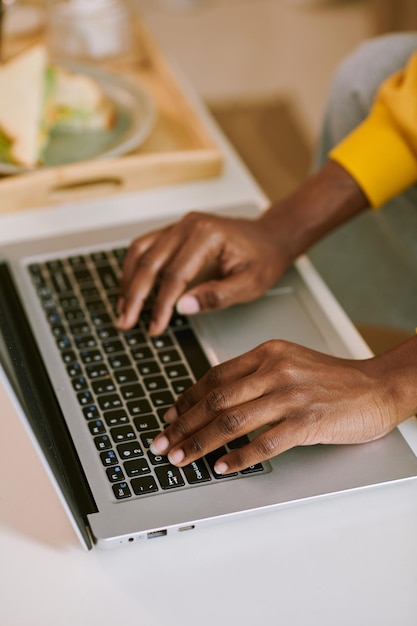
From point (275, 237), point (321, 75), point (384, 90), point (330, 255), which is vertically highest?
point (384, 90)

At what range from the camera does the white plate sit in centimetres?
118

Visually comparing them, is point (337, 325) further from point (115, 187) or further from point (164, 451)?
point (115, 187)

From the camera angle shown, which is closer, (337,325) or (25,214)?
(337,325)

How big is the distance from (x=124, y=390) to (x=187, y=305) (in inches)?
5.0

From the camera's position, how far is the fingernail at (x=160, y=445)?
73cm

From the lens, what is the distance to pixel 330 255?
1.39 m

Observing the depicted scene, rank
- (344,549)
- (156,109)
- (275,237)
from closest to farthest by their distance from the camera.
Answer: (344,549) → (275,237) → (156,109)

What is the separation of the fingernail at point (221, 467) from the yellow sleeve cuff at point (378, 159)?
1.65 feet

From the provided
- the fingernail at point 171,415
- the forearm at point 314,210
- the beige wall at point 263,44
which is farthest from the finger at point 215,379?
the beige wall at point 263,44

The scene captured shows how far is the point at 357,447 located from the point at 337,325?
20cm

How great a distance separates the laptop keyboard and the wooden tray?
0.45 feet

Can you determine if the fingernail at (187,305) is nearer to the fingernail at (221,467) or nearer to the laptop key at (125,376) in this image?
the laptop key at (125,376)

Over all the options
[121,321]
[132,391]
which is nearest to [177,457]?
[132,391]

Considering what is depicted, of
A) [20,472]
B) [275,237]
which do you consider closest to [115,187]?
[275,237]
